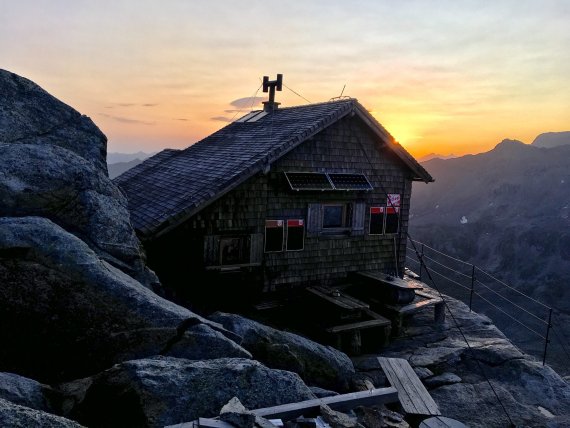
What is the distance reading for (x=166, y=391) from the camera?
4641 mm

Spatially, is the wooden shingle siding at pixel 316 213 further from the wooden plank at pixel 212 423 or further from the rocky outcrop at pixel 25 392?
the wooden plank at pixel 212 423

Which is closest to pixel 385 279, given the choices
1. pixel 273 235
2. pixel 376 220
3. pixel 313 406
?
pixel 376 220

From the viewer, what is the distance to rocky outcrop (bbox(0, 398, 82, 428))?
3.15 m

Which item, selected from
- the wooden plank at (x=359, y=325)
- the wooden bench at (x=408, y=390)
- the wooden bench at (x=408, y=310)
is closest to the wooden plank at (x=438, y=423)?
the wooden bench at (x=408, y=390)

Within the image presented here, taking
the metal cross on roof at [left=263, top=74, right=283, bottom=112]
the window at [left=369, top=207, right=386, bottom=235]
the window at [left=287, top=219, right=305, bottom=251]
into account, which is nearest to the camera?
the window at [left=287, top=219, right=305, bottom=251]

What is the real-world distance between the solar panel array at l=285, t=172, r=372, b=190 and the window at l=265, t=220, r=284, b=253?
4.00ft

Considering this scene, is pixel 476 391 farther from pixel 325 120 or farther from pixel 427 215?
pixel 427 215

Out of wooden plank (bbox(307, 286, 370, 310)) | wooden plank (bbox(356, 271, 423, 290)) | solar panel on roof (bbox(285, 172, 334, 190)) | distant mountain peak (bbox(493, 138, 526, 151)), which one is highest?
distant mountain peak (bbox(493, 138, 526, 151))

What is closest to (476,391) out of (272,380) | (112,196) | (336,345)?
(336,345)

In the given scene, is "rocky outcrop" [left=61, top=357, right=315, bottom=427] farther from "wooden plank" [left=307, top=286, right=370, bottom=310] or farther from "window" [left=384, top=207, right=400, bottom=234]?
"window" [left=384, top=207, right=400, bottom=234]

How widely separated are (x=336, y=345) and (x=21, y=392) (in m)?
8.16

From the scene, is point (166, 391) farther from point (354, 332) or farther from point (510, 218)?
point (510, 218)

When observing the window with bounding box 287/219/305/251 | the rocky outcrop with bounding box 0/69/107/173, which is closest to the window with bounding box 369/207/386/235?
the window with bounding box 287/219/305/251

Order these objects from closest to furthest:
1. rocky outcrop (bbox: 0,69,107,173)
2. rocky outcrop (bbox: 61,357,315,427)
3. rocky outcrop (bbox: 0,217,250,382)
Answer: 1. rocky outcrop (bbox: 61,357,315,427)
2. rocky outcrop (bbox: 0,217,250,382)
3. rocky outcrop (bbox: 0,69,107,173)
